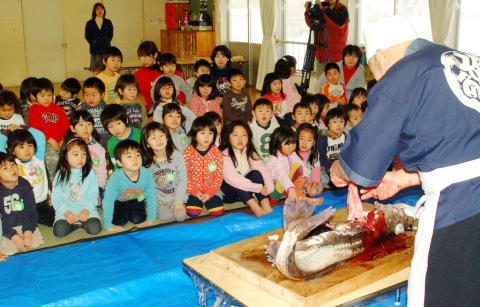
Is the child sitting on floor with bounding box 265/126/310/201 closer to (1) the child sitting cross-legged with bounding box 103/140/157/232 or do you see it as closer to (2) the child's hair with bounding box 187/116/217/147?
(2) the child's hair with bounding box 187/116/217/147

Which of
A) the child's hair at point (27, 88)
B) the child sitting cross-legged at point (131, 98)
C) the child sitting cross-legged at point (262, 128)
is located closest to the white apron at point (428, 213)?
the child sitting cross-legged at point (262, 128)

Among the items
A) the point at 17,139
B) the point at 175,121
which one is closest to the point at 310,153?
the point at 175,121

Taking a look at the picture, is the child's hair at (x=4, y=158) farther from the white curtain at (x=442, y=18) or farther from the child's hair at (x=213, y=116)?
the white curtain at (x=442, y=18)

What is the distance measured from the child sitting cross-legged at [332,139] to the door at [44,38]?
7.76m

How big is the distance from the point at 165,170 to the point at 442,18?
4.28 metres

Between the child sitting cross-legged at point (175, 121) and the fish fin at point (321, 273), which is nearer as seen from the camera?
the fish fin at point (321, 273)

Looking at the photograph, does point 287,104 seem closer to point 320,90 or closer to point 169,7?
point 320,90

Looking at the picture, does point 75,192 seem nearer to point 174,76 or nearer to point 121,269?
point 121,269

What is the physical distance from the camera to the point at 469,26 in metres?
5.67

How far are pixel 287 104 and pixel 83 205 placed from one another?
2916 millimetres

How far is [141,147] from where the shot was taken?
3.31m

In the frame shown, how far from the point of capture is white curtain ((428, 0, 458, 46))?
5570mm

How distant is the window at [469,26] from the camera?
5578mm

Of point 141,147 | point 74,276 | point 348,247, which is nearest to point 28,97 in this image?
point 141,147
